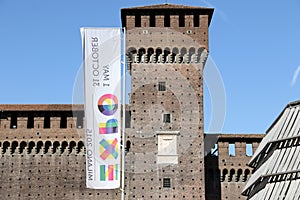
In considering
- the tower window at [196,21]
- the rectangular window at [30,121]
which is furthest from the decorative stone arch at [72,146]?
the tower window at [196,21]

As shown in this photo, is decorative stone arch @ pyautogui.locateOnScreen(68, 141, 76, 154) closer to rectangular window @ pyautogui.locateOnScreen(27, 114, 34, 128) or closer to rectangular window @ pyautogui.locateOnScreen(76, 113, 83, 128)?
rectangular window @ pyautogui.locateOnScreen(76, 113, 83, 128)

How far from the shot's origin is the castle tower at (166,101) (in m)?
28.2

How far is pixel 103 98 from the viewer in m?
20.0

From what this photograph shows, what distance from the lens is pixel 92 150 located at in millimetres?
20750

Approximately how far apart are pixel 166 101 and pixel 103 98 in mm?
9456

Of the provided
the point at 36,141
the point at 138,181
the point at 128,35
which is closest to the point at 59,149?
the point at 36,141

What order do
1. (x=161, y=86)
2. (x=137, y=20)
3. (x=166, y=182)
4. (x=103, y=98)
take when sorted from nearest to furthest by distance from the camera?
(x=103, y=98)
(x=166, y=182)
(x=161, y=86)
(x=137, y=20)

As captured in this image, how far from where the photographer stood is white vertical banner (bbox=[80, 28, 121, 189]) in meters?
19.9

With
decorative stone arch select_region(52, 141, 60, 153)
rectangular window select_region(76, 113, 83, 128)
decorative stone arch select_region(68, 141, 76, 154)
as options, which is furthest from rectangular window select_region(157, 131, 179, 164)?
decorative stone arch select_region(52, 141, 60, 153)

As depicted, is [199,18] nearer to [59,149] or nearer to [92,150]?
[59,149]

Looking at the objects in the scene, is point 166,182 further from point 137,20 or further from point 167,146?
point 137,20

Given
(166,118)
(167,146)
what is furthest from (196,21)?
(167,146)

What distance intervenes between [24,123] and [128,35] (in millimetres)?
6533

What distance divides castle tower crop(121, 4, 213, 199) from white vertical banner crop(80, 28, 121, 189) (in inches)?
304
